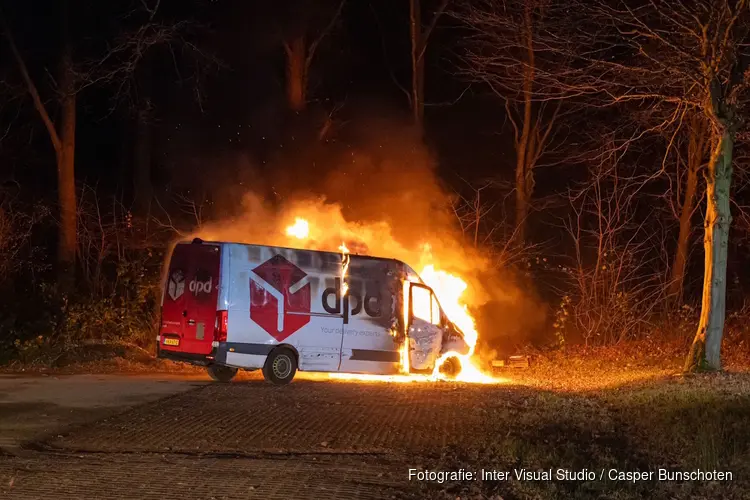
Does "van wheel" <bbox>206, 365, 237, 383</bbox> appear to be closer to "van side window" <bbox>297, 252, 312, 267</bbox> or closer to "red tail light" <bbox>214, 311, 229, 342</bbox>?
"red tail light" <bbox>214, 311, 229, 342</bbox>

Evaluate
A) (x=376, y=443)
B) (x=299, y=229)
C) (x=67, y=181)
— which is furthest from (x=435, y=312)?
(x=67, y=181)

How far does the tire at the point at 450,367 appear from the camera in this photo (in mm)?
14391

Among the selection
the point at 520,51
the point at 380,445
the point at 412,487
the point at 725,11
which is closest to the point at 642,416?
the point at 380,445

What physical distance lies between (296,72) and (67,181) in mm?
7519

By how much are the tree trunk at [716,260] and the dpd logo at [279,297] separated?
6601 mm

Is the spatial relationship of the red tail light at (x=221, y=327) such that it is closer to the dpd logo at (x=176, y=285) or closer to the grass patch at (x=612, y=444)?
the dpd logo at (x=176, y=285)

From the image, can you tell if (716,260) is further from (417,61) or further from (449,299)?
(417,61)

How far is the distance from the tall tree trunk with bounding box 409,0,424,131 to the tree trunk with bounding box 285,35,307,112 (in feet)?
11.7

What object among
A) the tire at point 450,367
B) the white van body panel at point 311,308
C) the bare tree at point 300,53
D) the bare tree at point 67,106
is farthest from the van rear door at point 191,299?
the bare tree at point 300,53

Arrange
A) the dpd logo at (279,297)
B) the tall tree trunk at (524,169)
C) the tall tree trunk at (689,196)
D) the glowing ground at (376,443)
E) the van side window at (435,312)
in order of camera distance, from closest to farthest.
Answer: the glowing ground at (376,443), the dpd logo at (279,297), the van side window at (435,312), the tall tree trunk at (689,196), the tall tree trunk at (524,169)

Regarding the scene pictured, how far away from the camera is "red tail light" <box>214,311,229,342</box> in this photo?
1158 centimetres

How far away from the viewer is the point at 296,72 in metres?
23.2

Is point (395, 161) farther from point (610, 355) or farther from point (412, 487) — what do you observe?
point (412, 487)

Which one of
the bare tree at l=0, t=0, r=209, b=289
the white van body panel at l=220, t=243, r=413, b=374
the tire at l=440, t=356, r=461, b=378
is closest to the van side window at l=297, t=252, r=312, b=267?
the white van body panel at l=220, t=243, r=413, b=374
